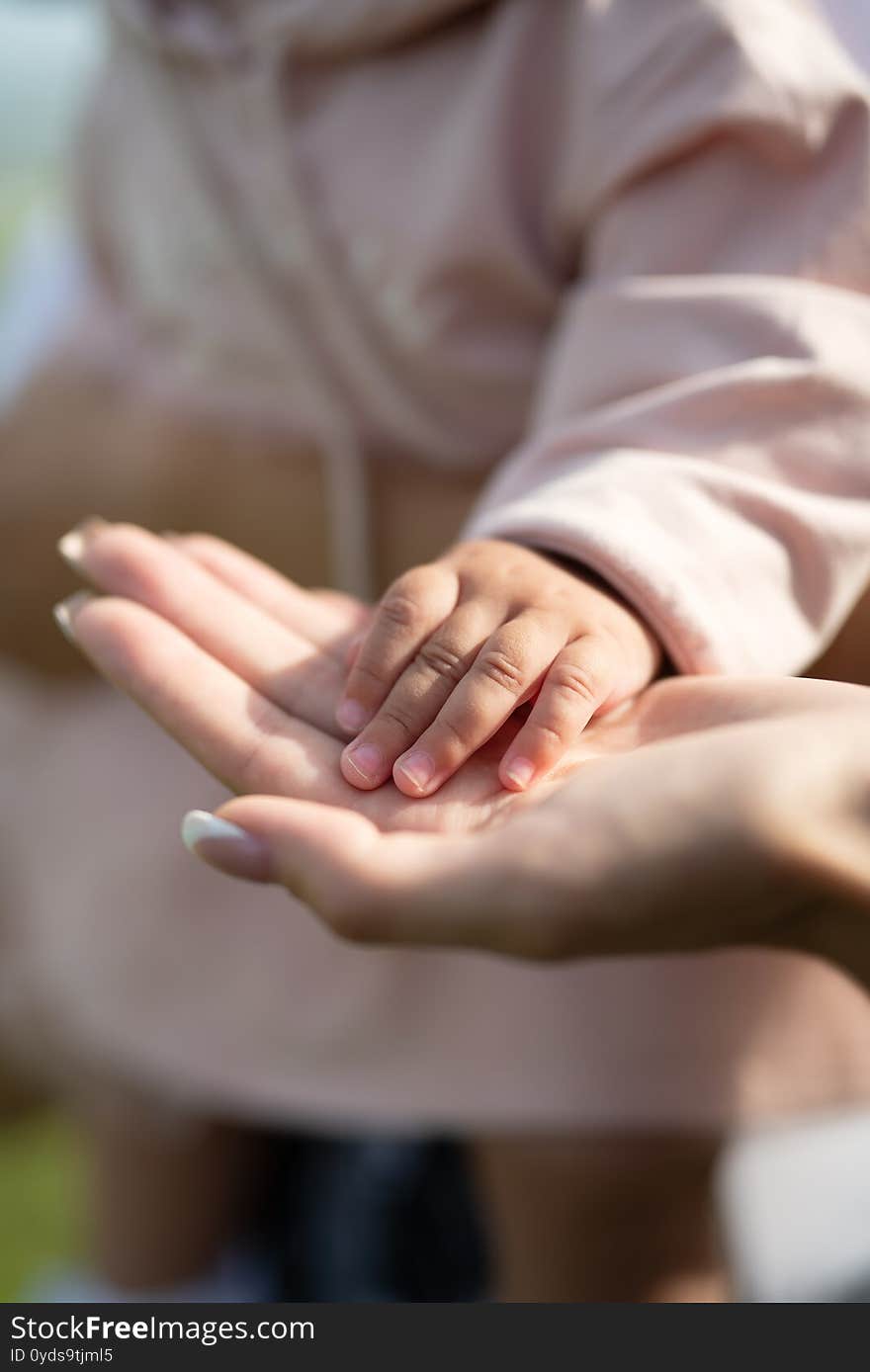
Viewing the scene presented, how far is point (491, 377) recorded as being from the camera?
20.3 inches

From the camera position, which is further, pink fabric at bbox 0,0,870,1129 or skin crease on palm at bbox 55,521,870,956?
pink fabric at bbox 0,0,870,1129

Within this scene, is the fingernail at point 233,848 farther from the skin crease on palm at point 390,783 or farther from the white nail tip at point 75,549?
the white nail tip at point 75,549

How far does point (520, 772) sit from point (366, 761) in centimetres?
4

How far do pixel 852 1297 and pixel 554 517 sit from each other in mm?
305

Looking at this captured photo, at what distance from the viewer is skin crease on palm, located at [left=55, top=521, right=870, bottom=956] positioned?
10.5 inches

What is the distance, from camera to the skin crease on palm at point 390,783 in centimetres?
27

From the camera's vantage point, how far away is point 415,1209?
0.87 meters

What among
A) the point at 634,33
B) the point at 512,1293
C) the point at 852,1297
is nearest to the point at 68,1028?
the point at 512,1293

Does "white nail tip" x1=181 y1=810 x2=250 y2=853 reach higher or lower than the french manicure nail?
lower

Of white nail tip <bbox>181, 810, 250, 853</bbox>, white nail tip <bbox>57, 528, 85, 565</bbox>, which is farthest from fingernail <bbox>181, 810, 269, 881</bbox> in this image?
white nail tip <bbox>57, 528, 85, 565</bbox>

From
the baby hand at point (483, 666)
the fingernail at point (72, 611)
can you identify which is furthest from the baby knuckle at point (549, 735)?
the fingernail at point (72, 611)

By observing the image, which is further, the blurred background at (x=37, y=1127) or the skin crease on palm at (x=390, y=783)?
the blurred background at (x=37, y=1127)

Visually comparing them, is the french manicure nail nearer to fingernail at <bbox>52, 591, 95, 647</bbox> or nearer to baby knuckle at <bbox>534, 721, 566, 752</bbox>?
baby knuckle at <bbox>534, 721, 566, 752</bbox>

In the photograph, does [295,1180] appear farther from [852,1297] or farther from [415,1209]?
[852,1297]
